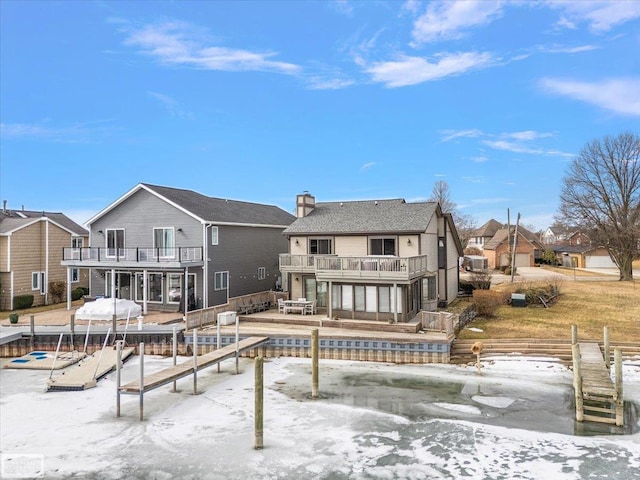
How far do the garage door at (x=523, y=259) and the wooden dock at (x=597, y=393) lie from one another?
47.1 m

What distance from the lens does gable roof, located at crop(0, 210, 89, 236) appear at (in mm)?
31062

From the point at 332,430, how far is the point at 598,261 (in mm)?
59268

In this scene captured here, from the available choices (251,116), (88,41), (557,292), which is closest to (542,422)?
(557,292)

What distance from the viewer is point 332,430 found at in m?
12.7

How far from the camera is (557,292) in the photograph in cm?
2961

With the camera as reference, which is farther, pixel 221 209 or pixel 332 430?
pixel 221 209

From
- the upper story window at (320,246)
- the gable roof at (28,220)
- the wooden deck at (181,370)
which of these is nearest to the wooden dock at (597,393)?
the wooden deck at (181,370)

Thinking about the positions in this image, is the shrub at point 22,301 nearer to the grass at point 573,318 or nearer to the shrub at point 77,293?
the shrub at point 77,293

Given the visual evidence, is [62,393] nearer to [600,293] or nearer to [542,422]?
[542,422]

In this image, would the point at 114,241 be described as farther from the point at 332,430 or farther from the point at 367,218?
the point at 332,430

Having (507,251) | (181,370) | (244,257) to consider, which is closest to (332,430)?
(181,370)

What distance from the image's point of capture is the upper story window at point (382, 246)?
24672mm

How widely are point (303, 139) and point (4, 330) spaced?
98.4 feet

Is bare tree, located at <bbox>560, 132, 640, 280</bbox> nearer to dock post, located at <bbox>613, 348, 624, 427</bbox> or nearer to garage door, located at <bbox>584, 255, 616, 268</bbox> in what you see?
garage door, located at <bbox>584, 255, 616, 268</bbox>
